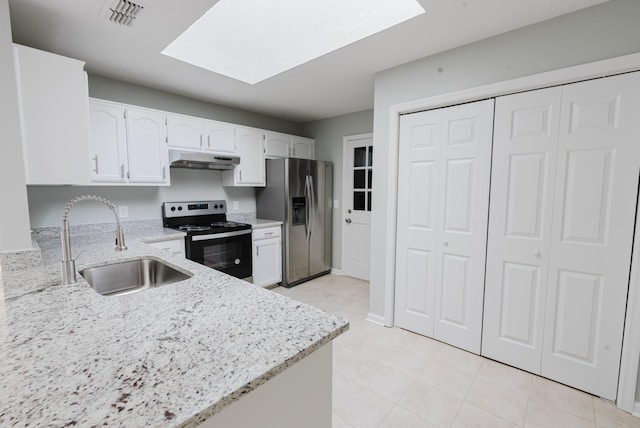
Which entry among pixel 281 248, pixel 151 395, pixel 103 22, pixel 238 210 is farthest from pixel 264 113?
pixel 151 395

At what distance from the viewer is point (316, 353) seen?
0.87 m

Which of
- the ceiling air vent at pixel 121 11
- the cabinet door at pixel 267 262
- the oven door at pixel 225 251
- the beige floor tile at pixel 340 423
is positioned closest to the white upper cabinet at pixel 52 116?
the ceiling air vent at pixel 121 11

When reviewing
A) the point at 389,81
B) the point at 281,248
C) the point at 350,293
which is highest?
the point at 389,81

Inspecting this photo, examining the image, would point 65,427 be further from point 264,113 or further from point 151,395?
point 264,113

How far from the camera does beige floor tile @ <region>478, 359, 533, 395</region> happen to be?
1863 mm

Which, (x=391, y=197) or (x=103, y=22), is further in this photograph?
(x=391, y=197)

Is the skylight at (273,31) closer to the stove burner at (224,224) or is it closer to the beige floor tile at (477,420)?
the stove burner at (224,224)

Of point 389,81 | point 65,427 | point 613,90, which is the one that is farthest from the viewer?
point 389,81

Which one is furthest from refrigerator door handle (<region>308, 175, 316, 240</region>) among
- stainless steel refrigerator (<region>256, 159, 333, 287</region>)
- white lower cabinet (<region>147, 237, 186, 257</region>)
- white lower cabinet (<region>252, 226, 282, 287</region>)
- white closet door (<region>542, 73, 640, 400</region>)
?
white closet door (<region>542, 73, 640, 400</region>)

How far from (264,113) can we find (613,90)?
357 centimetres

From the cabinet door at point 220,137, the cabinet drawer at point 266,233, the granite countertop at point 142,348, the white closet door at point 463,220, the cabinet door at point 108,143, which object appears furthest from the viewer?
the cabinet drawer at point 266,233

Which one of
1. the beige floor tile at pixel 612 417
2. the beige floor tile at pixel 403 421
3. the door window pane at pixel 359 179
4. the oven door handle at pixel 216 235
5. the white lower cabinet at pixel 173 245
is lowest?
the beige floor tile at pixel 403 421

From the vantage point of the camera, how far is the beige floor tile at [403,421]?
5.15ft

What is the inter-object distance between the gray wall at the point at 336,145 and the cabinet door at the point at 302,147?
0.10m
